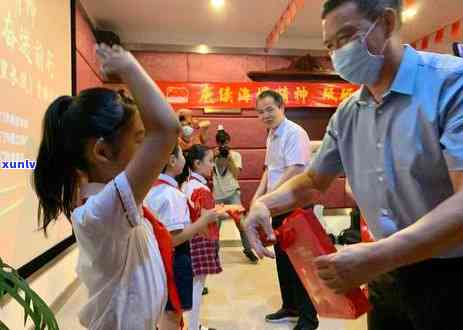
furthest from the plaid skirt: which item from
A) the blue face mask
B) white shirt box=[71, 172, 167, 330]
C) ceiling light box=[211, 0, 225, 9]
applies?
ceiling light box=[211, 0, 225, 9]

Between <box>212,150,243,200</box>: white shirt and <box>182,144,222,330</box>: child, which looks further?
<box>212,150,243,200</box>: white shirt

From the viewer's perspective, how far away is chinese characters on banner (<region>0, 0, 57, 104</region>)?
1878 millimetres

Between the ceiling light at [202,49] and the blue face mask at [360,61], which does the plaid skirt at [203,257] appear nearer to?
the blue face mask at [360,61]

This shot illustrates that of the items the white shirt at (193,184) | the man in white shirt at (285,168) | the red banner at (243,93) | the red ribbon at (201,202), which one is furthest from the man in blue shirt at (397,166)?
the red banner at (243,93)

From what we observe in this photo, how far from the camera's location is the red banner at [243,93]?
4.95 metres

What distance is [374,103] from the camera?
0.86 metres

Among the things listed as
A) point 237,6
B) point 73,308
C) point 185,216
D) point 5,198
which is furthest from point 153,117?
point 237,6

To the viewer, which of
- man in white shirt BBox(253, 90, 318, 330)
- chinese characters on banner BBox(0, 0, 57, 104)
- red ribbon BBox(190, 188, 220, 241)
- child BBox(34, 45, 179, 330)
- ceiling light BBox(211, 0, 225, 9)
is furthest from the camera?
ceiling light BBox(211, 0, 225, 9)

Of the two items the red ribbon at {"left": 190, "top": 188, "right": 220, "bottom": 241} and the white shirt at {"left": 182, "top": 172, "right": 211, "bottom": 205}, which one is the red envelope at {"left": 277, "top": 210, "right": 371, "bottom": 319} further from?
the white shirt at {"left": 182, "top": 172, "right": 211, "bottom": 205}

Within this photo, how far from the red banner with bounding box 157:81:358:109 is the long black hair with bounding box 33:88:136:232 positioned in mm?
4015

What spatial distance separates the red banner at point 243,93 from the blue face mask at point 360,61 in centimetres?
408

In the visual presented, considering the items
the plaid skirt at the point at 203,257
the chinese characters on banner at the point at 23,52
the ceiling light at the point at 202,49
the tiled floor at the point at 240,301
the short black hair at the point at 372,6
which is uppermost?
the ceiling light at the point at 202,49

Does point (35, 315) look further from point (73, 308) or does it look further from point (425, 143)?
point (73, 308)

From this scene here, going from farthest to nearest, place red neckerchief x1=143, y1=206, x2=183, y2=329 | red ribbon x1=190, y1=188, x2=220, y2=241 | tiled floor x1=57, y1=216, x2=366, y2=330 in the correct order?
tiled floor x1=57, y1=216, x2=366, y2=330, red ribbon x1=190, y1=188, x2=220, y2=241, red neckerchief x1=143, y1=206, x2=183, y2=329
